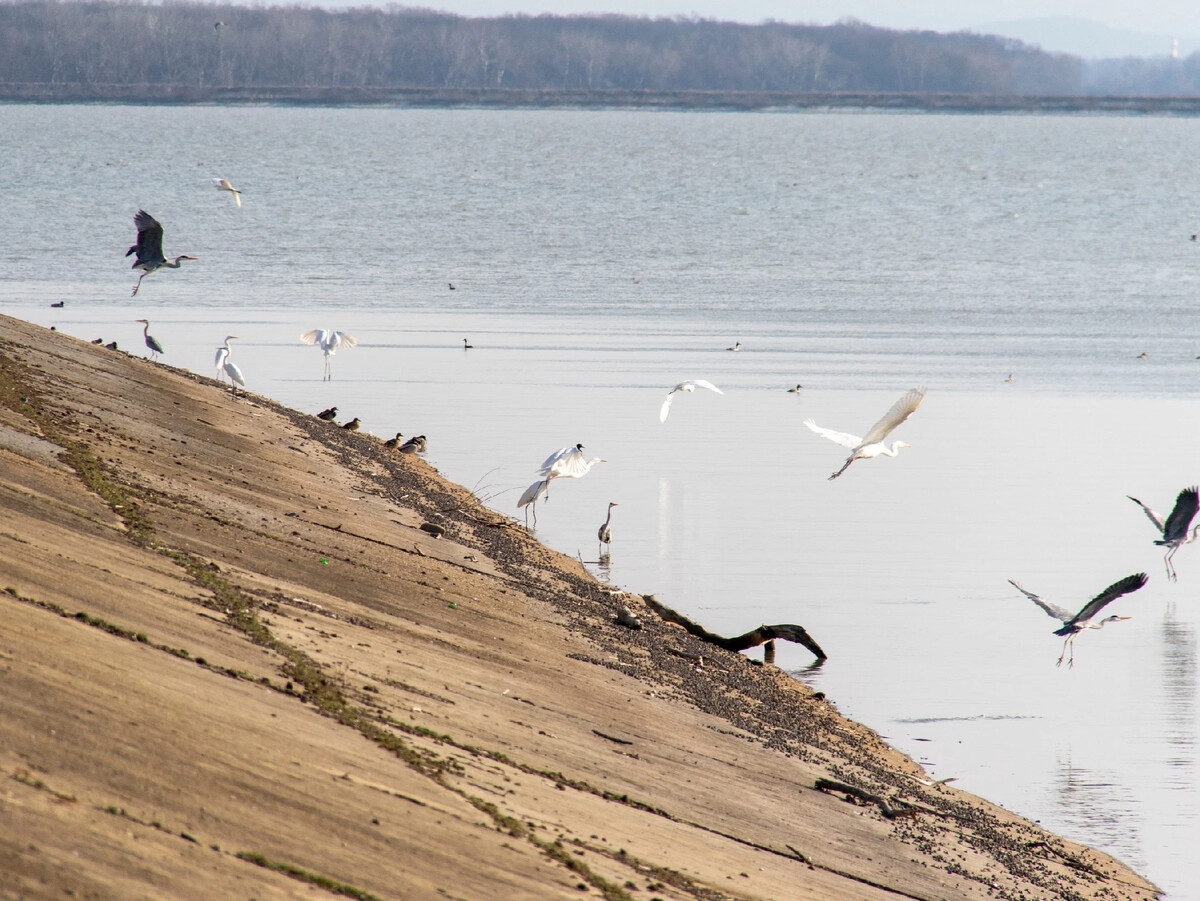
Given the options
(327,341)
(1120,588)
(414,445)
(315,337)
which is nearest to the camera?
(1120,588)

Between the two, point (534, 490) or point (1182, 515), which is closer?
point (1182, 515)

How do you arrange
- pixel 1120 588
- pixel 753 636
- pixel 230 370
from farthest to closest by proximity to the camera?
1. pixel 230 370
2. pixel 753 636
3. pixel 1120 588

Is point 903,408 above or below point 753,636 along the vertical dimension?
above

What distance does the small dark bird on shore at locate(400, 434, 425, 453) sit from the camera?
2052cm

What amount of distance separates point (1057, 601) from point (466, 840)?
10380 millimetres

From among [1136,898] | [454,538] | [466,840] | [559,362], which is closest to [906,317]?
[559,362]

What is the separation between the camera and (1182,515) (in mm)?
13211

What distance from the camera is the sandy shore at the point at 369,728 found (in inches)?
233

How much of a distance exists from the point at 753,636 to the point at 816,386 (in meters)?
15.7

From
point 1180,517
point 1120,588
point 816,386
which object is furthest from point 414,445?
point 1120,588

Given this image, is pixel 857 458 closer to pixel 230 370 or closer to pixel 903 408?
pixel 903 408

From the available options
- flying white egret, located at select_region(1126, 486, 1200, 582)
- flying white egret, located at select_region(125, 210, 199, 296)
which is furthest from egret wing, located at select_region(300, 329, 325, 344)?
flying white egret, located at select_region(1126, 486, 1200, 582)

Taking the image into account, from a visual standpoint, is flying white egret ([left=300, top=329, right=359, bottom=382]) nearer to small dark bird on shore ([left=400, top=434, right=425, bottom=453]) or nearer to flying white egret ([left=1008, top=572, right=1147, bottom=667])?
small dark bird on shore ([left=400, top=434, right=425, bottom=453])

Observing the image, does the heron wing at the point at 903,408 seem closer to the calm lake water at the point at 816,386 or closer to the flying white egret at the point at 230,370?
the calm lake water at the point at 816,386
